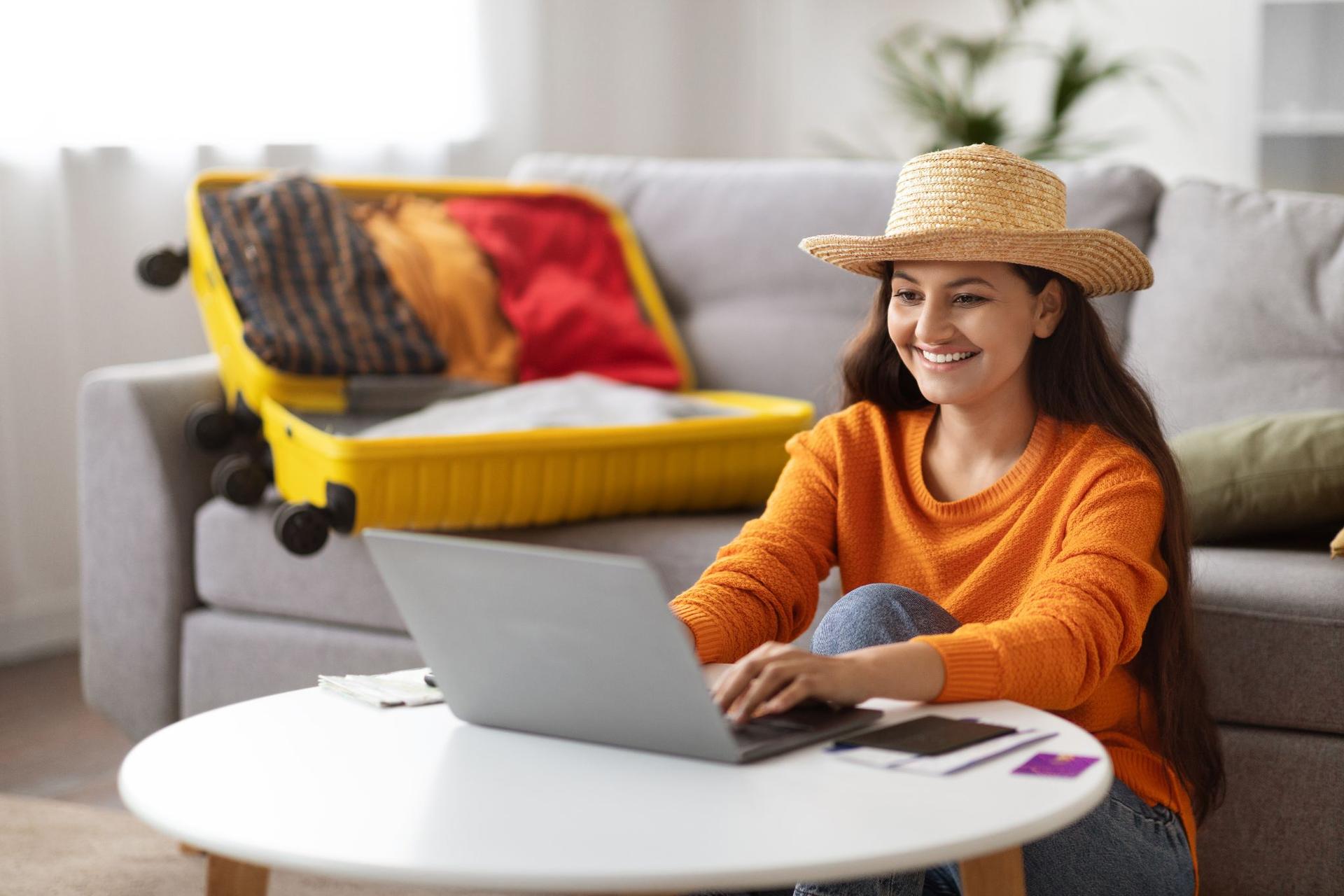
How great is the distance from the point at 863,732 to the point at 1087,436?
0.44m

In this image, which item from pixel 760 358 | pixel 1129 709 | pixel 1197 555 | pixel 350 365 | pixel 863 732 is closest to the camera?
pixel 863 732

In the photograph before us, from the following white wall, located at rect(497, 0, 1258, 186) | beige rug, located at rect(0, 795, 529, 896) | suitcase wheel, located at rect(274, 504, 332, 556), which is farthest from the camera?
white wall, located at rect(497, 0, 1258, 186)

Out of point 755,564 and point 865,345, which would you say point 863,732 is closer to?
point 755,564

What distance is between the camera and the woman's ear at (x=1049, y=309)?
1.39 meters

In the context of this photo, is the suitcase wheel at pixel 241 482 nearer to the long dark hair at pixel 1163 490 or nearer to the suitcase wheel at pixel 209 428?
the suitcase wheel at pixel 209 428

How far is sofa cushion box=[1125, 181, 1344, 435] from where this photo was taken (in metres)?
2.09

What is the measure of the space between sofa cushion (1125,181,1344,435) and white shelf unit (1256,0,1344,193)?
198 cm

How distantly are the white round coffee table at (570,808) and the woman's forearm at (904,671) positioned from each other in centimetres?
2

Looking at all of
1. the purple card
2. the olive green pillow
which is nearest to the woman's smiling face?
the purple card

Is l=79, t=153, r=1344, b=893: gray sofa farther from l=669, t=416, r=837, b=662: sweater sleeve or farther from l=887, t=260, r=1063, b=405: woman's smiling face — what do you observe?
l=887, t=260, r=1063, b=405: woman's smiling face

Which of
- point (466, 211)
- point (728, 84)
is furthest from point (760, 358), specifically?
point (728, 84)

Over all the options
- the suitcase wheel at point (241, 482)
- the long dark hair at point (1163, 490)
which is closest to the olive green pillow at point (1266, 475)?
the long dark hair at point (1163, 490)

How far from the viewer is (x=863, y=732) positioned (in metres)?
1.04

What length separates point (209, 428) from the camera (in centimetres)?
225
